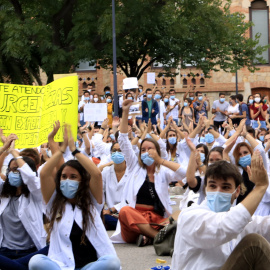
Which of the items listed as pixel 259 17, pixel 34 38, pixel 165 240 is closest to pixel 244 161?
pixel 165 240

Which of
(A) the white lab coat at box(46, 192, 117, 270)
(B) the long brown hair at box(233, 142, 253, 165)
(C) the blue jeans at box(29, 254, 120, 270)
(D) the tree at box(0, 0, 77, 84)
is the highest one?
(D) the tree at box(0, 0, 77, 84)

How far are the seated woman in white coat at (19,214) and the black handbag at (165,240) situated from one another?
5.25ft

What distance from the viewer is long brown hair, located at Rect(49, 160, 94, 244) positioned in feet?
18.7

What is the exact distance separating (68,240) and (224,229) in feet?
5.69

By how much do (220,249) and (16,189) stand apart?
2.91m

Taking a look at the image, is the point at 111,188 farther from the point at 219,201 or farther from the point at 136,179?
the point at 219,201

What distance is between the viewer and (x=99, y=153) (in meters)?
13.3

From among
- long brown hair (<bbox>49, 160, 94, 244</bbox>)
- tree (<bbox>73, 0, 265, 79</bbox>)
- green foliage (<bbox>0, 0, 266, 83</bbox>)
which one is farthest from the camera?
tree (<bbox>73, 0, 265, 79</bbox>)

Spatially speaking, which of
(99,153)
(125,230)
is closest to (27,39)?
(99,153)

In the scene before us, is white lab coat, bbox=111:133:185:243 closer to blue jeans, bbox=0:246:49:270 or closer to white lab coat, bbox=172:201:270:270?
blue jeans, bbox=0:246:49:270

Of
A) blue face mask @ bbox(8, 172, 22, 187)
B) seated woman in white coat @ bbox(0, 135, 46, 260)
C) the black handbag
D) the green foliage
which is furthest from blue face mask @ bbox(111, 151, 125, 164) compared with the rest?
the green foliage

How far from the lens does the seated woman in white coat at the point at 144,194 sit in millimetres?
8469

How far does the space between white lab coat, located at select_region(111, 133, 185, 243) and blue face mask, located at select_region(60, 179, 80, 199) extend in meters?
2.64

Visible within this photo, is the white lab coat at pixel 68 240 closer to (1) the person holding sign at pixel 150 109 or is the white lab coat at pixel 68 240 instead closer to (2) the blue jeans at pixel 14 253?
(2) the blue jeans at pixel 14 253
